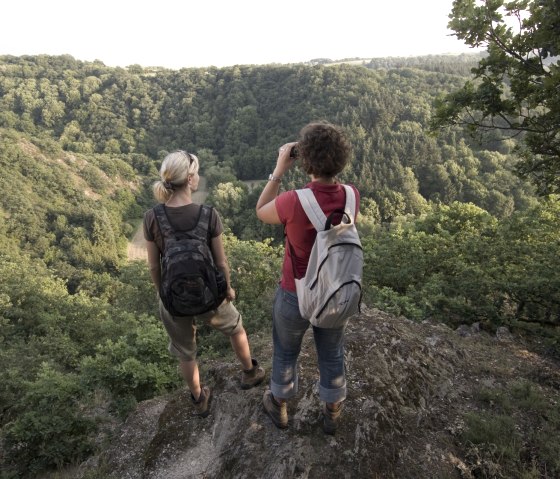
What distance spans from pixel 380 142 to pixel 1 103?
84225mm

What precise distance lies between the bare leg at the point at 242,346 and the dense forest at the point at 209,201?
1773 mm

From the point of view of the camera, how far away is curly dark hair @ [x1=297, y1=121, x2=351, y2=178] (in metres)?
2.49

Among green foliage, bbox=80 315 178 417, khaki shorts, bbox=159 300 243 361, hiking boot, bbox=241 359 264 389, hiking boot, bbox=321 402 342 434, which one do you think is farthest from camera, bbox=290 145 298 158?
green foliage, bbox=80 315 178 417

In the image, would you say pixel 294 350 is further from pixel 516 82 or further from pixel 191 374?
pixel 516 82

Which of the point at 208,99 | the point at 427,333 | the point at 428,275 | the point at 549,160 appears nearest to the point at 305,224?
the point at 427,333

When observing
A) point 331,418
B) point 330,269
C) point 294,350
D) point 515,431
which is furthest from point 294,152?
point 515,431

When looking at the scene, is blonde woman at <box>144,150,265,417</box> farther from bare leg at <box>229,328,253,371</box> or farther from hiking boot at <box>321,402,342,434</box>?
hiking boot at <box>321,402,342,434</box>

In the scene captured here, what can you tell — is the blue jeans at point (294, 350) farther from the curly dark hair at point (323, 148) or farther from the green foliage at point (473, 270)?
the green foliage at point (473, 270)

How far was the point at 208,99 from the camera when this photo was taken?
9806 cm

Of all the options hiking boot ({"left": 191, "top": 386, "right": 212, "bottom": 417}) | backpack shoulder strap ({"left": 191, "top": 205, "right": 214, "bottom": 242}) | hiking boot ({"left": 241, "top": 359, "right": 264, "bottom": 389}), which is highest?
backpack shoulder strap ({"left": 191, "top": 205, "right": 214, "bottom": 242})

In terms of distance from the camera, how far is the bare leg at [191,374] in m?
3.55

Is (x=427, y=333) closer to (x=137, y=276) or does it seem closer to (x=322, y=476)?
(x=322, y=476)

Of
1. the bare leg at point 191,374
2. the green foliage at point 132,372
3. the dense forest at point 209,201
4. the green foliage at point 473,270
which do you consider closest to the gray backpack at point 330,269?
the dense forest at point 209,201

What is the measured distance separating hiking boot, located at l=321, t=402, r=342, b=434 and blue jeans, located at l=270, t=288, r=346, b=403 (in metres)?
0.14
